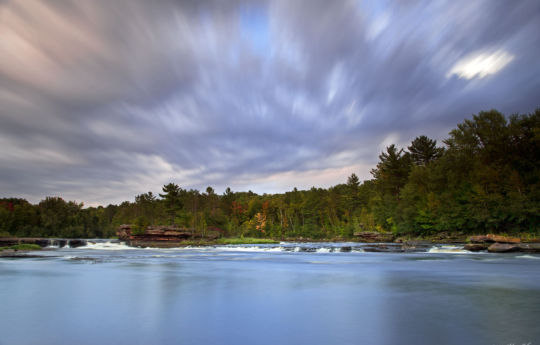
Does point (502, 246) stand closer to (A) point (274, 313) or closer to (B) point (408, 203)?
(A) point (274, 313)

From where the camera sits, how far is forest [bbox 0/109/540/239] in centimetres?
3159

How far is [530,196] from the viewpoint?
28625mm

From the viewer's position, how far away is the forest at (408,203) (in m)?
31.6

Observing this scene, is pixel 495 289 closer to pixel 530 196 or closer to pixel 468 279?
pixel 468 279

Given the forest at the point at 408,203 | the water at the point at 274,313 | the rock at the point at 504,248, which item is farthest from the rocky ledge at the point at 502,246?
the water at the point at 274,313

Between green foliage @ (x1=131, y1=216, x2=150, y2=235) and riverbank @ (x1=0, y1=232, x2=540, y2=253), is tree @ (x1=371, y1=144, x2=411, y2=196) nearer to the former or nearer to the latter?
riverbank @ (x1=0, y1=232, x2=540, y2=253)

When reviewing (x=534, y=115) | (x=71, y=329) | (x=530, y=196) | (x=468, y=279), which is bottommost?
(x=468, y=279)

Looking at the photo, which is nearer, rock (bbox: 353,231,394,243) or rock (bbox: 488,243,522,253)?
rock (bbox: 488,243,522,253)

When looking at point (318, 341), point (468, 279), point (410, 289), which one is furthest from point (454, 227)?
point (318, 341)

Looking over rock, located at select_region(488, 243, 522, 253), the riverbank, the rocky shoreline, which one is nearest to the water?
rock, located at select_region(488, 243, 522, 253)

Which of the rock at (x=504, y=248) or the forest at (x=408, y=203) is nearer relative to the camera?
the rock at (x=504, y=248)

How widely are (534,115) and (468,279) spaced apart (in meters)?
32.5

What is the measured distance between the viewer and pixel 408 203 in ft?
154

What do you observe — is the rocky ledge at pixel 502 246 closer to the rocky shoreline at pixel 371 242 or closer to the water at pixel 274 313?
the rocky shoreline at pixel 371 242
